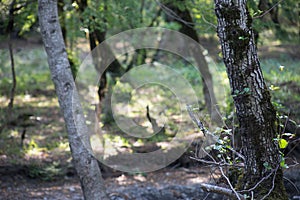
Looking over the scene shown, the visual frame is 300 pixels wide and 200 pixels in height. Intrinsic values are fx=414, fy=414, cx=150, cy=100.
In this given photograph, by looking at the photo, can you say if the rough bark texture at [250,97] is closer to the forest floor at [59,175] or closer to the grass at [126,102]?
the forest floor at [59,175]

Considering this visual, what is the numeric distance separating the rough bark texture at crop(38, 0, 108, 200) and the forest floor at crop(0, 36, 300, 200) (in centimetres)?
130

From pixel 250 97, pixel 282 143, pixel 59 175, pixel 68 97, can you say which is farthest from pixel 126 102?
pixel 282 143

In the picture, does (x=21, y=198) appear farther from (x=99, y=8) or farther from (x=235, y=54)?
(x=235, y=54)

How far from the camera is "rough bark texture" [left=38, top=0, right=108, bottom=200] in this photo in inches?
190

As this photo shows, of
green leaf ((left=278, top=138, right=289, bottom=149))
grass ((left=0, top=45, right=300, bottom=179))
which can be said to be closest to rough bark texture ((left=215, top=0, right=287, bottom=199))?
green leaf ((left=278, top=138, right=289, bottom=149))

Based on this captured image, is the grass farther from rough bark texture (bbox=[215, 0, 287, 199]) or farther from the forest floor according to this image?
rough bark texture (bbox=[215, 0, 287, 199])

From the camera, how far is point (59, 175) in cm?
709

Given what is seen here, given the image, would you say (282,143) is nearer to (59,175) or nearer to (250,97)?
(250,97)

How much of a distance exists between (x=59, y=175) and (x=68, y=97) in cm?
262

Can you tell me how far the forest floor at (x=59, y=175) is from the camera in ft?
21.0

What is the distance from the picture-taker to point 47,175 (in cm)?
700

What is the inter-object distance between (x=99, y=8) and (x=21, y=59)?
29.3 feet

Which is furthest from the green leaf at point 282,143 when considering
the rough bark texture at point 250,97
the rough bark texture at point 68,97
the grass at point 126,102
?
the grass at point 126,102

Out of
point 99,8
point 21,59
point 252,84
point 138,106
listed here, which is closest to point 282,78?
point 138,106
